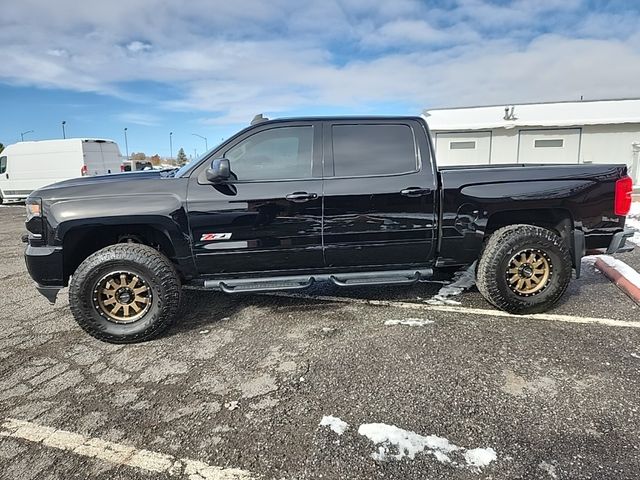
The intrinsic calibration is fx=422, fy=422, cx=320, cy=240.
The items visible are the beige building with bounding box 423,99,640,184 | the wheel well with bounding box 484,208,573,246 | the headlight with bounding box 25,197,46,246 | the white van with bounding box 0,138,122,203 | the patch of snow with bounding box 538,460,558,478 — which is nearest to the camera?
the patch of snow with bounding box 538,460,558,478

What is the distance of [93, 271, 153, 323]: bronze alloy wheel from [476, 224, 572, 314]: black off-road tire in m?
3.17

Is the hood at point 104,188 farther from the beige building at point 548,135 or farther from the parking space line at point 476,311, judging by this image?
the beige building at point 548,135

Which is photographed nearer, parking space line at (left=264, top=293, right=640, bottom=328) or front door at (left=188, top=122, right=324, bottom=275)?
front door at (left=188, top=122, right=324, bottom=275)

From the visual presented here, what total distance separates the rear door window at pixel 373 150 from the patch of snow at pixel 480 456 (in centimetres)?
249

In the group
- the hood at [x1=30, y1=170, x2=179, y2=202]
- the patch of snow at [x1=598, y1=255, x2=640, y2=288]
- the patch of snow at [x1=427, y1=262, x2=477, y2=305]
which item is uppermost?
the hood at [x1=30, y1=170, x2=179, y2=202]

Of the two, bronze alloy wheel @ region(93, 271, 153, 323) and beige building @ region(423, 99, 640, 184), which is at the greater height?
beige building @ region(423, 99, 640, 184)

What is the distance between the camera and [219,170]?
142 inches

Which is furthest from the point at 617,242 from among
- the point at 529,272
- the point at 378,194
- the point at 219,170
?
the point at 219,170

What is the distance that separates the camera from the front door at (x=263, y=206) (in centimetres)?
379

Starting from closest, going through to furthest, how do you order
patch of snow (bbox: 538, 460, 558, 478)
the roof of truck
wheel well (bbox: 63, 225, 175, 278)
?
patch of snow (bbox: 538, 460, 558, 478) → wheel well (bbox: 63, 225, 175, 278) → the roof of truck

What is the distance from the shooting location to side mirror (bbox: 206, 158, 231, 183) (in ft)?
11.8

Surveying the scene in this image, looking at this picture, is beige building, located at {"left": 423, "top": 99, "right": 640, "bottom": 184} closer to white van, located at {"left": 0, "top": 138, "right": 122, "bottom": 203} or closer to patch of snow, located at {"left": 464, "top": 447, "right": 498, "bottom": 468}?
white van, located at {"left": 0, "top": 138, "right": 122, "bottom": 203}

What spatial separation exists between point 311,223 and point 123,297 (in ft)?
5.94

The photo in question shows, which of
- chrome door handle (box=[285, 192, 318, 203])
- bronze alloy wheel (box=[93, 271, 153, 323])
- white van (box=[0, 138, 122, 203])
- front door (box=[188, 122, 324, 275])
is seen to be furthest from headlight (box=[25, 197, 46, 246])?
white van (box=[0, 138, 122, 203])
